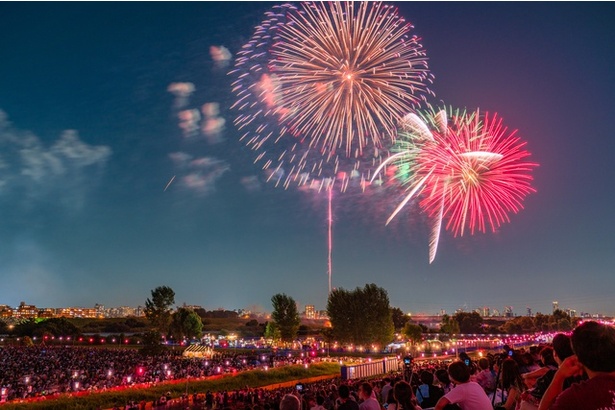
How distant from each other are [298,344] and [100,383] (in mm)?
61661

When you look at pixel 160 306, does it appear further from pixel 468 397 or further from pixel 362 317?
pixel 468 397

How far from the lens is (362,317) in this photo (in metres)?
80.4

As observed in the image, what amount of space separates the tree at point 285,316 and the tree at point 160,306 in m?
20.9

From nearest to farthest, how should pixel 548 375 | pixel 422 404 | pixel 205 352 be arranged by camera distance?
pixel 548 375 < pixel 422 404 < pixel 205 352

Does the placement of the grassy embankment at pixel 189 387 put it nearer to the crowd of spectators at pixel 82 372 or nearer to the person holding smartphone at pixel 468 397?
the crowd of spectators at pixel 82 372

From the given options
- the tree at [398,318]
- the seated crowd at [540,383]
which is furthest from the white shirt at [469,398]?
the tree at [398,318]

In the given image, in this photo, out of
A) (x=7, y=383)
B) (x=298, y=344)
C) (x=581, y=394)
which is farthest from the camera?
(x=298, y=344)

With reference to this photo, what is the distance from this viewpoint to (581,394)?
8.87ft

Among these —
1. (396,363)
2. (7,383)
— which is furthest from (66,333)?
(396,363)

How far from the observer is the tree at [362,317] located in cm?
7975

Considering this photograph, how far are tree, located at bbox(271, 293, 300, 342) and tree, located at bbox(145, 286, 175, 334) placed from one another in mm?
20851

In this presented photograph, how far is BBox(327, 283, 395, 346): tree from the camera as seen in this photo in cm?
7975

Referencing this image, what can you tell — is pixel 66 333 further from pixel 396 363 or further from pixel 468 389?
pixel 468 389

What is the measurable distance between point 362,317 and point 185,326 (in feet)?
129
